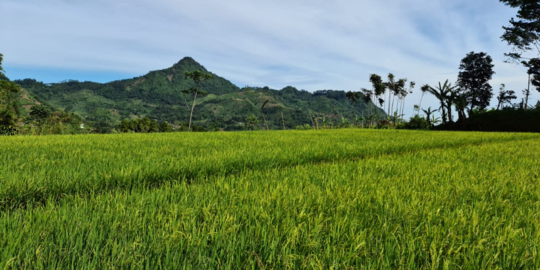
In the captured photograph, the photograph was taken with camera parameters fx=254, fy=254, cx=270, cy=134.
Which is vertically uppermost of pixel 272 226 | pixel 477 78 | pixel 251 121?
pixel 477 78

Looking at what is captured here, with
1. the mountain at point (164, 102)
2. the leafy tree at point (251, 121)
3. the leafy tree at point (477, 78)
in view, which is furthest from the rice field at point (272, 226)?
the mountain at point (164, 102)

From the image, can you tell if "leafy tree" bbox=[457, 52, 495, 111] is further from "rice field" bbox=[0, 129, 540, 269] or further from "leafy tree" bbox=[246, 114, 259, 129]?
"rice field" bbox=[0, 129, 540, 269]

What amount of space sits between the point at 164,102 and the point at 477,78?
162m

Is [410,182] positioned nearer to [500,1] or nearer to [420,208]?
[420,208]

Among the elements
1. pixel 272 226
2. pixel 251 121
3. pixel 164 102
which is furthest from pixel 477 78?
pixel 164 102

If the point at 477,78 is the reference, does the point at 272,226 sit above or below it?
below

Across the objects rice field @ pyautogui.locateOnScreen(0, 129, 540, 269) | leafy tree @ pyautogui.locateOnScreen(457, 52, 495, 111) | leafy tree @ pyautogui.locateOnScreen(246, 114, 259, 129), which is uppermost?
leafy tree @ pyautogui.locateOnScreen(457, 52, 495, 111)

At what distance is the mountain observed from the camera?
422 feet

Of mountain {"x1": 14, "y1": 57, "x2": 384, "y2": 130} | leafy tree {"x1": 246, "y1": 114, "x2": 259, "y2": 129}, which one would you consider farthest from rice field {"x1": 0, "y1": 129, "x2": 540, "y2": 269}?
mountain {"x1": 14, "y1": 57, "x2": 384, "y2": 130}

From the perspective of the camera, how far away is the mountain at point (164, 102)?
5059 inches

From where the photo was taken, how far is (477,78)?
42062mm

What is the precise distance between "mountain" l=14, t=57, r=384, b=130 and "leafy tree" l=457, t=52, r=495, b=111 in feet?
242

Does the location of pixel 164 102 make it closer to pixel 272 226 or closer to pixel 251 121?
pixel 251 121

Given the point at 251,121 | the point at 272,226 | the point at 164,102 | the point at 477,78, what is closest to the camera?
the point at 272,226
